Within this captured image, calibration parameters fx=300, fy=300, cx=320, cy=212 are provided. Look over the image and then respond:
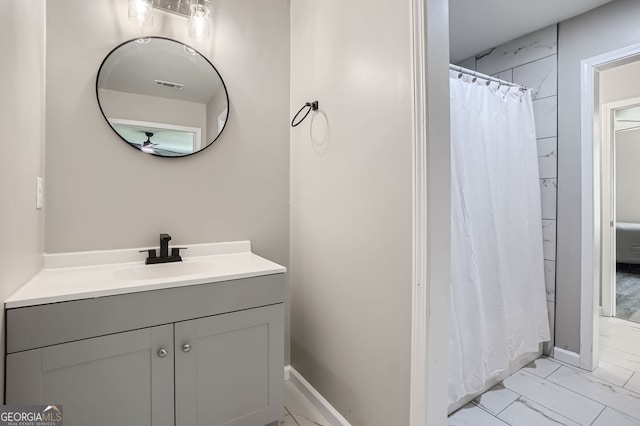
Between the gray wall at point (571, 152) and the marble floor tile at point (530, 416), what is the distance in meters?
0.72

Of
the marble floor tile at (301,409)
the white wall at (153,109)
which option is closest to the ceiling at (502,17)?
the white wall at (153,109)

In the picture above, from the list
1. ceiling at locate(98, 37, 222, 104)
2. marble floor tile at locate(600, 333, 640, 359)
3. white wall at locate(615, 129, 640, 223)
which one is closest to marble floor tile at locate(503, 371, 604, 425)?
marble floor tile at locate(600, 333, 640, 359)

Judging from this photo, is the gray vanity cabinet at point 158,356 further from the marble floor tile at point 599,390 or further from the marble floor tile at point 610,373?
the marble floor tile at point 610,373

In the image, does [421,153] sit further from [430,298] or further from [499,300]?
[499,300]

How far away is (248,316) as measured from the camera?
131cm

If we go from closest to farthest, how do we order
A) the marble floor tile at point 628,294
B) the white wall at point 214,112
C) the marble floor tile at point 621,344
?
the white wall at point 214,112 → the marble floor tile at point 621,344 → the marble floor tile at point 628,294

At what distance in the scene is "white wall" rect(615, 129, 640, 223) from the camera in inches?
181

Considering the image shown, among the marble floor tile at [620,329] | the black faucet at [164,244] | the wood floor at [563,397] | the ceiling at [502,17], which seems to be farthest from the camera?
the marble floor tile at [620,329]

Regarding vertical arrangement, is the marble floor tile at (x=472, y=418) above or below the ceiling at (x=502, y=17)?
below

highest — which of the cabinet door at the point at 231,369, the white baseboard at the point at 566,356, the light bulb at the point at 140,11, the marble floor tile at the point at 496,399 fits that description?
the light bulb at the point at 140,11

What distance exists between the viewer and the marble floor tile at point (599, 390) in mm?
1659

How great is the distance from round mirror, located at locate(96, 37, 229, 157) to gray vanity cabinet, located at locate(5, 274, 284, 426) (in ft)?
2.74

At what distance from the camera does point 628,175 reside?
4.73 meters

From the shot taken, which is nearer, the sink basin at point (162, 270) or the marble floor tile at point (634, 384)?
the sink basin at point (162, 270)
